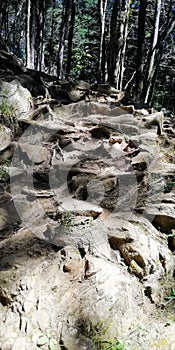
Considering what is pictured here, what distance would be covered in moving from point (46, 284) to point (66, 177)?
1.99 m

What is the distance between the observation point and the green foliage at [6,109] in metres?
5.77

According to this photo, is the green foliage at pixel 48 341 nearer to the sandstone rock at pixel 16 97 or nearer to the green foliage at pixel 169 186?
the green foliage at pixel 169 186

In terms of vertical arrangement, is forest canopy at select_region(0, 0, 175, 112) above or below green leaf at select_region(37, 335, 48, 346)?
above

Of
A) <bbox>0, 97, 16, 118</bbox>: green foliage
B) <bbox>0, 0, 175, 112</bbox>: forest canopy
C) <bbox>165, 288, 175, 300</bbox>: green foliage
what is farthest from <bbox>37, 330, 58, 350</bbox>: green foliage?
<bbox>0, 0, 175, 112</bbox>: forest canopy

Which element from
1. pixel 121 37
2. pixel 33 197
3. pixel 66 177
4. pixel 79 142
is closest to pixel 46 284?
pixel 33 197

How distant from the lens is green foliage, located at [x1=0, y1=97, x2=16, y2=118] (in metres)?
5.77

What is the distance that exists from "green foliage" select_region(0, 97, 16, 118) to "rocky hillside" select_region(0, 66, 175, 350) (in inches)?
0.9

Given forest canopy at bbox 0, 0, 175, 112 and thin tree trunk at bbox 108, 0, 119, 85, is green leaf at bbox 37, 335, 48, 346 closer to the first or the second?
forest canopy at bbox 0, 0, 175, 112

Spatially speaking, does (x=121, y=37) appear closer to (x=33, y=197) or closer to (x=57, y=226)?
(x=33, y=197)

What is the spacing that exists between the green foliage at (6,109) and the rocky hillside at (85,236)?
0.08 ft

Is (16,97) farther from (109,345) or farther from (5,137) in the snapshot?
(109,345)

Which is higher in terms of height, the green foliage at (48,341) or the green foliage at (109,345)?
the green foliage at (48,341)

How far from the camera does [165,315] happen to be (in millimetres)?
2734

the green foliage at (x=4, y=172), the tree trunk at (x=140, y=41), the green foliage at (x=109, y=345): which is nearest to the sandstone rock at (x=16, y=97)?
the green foliage at (x=4, y=172)
